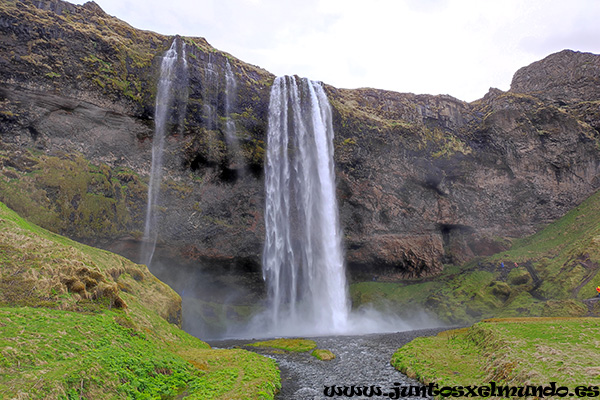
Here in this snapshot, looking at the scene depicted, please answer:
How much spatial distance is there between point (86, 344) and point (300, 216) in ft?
103

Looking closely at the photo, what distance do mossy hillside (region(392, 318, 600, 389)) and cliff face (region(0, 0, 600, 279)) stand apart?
91.2ft

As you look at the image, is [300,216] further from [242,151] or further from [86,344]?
[86,344]

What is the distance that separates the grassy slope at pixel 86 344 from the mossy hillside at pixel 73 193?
9.82 metres

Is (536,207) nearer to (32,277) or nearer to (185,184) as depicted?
(185,184)

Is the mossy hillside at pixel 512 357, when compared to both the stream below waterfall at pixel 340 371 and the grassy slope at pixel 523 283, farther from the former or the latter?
the grassy slope at pixel 523 283

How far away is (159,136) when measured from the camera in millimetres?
35719

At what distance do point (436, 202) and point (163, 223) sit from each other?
38.8 metres

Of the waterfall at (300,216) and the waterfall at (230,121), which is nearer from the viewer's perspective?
the waterfall at (230,121)

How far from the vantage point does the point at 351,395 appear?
43.8ft

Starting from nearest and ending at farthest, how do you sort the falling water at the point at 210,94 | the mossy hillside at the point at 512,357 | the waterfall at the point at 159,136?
the mossy hillside at the point at 512,357, the waterfall at the point at 159,136, the falling water at the point at 210,94

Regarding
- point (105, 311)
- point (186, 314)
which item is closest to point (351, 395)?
point (105, 311)

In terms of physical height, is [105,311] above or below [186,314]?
above

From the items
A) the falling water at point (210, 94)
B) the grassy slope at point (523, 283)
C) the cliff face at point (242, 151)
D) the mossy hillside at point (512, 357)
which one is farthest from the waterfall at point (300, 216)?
the mossy hillside at point (512, 357)

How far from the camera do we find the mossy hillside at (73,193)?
1078 inches
